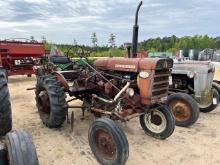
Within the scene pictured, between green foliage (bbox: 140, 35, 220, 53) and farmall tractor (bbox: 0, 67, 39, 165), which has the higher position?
green foliage (bbox: 140, 35, 220, 53)

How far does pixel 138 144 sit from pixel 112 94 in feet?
3.05

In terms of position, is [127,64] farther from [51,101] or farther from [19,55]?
[19,55]

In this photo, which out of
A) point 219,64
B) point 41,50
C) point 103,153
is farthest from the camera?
point 41,50

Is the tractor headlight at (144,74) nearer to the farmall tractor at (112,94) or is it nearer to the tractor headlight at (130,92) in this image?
the farmall tractor at (112,94)

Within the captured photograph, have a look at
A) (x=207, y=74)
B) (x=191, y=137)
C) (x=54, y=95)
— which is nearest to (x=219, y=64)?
(x=207, y=74)

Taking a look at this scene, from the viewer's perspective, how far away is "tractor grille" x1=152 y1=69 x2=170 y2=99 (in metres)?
4.55

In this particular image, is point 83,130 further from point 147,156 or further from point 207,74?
point 207,74

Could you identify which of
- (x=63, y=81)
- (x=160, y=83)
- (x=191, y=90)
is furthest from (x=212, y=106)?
(x=63, y=81)

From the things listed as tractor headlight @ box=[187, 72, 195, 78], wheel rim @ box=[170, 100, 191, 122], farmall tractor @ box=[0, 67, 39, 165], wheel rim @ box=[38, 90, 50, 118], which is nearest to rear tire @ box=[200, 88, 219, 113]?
tractor headlight @ box=[187, 72, 195, 78]

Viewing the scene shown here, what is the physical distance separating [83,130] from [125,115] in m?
1.07

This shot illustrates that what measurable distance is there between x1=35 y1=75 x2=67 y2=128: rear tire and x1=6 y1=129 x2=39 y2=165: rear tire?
238 cm

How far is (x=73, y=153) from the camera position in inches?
167

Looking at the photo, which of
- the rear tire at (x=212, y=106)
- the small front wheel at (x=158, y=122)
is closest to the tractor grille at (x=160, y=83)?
the small front wheel at (x=158, y=122)

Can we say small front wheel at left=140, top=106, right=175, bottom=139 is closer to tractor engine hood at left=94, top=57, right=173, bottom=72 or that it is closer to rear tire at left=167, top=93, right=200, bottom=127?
tractor engine hood at left=94, top=57, right=173, bottom=72
